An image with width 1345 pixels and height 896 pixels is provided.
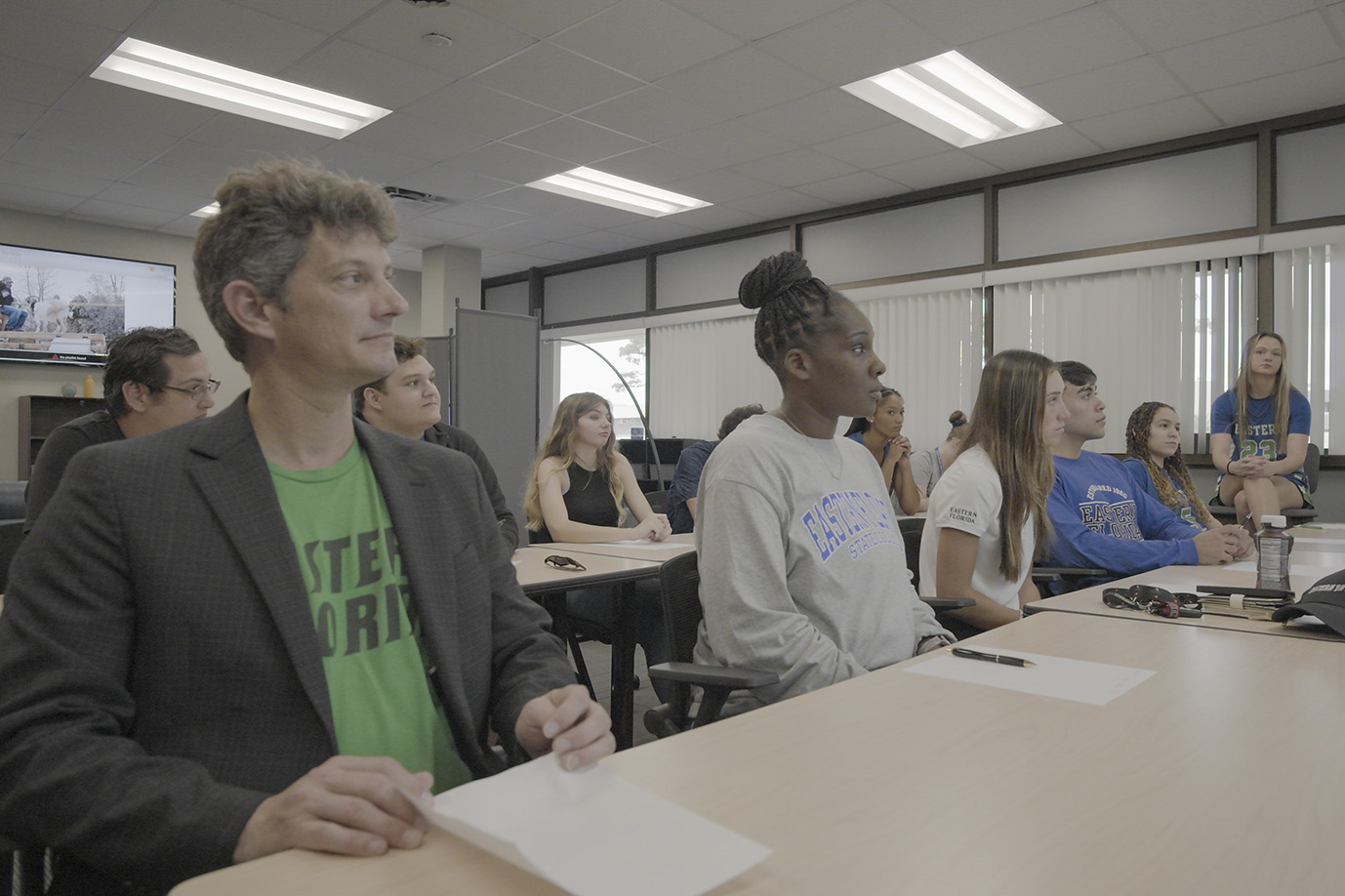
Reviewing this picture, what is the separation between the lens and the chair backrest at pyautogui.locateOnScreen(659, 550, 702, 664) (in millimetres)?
1667

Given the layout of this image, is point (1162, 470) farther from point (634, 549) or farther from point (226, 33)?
point (226, 33)

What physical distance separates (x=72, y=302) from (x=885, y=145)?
641 cm

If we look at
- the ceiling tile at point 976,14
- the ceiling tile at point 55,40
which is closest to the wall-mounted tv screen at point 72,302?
the ceiling tile at point 55,40

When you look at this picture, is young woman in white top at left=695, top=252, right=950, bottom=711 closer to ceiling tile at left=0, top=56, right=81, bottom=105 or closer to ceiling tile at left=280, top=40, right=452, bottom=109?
ceiling tile at left=280, top=40, right=452, bottom=109

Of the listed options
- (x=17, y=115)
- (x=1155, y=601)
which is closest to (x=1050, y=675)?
(x=1155, y=601)

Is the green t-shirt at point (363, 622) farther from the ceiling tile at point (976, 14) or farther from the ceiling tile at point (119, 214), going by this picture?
the ceiling tile at point (119, 214)

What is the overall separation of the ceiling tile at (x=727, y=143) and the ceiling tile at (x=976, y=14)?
1425mm

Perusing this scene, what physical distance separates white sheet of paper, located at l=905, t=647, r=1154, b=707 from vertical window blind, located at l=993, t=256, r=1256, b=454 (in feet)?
15.7

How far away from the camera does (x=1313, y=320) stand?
503cm

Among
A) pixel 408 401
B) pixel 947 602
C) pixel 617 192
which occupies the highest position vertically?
pixel 617 192

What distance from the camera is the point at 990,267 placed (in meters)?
6.12

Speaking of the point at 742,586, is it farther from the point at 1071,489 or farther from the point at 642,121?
the point at 642,121

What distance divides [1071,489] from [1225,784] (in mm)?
2077

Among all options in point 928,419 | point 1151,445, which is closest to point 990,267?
point 928,419
